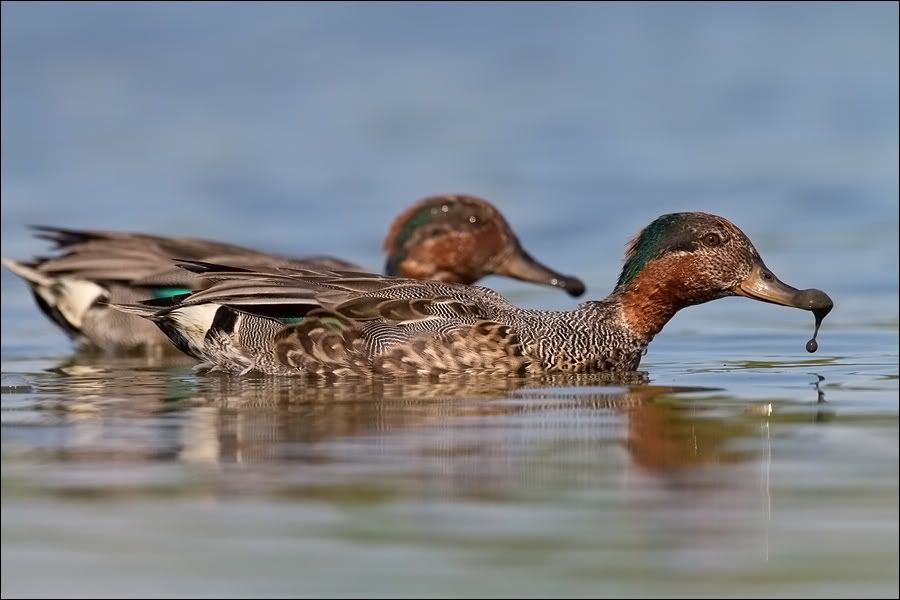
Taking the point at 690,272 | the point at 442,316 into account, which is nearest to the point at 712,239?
the point at 690,272

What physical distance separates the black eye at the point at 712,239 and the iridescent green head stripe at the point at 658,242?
50mm

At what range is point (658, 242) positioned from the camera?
8.78m

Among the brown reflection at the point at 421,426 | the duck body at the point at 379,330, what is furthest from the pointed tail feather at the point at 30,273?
the brown reflection at the point at 421,426

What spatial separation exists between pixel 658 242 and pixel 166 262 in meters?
3.66

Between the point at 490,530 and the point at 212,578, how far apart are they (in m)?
0.80

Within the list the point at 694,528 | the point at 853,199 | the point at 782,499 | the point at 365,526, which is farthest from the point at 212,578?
the point at 853,199

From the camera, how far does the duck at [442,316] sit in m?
8.41

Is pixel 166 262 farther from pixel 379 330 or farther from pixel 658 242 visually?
pixel 658 242

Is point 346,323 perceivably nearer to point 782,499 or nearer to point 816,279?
point 782,499

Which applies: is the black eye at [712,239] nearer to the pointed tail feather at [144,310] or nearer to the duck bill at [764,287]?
the duck bill at [764,287]

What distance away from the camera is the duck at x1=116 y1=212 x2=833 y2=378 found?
331 inches

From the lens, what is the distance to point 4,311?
1291 cm

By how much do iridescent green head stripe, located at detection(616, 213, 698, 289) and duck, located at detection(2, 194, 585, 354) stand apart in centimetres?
224

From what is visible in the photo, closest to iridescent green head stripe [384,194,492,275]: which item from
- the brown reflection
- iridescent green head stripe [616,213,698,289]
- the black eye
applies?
iridescent green head stripe [616,213,698,289]
